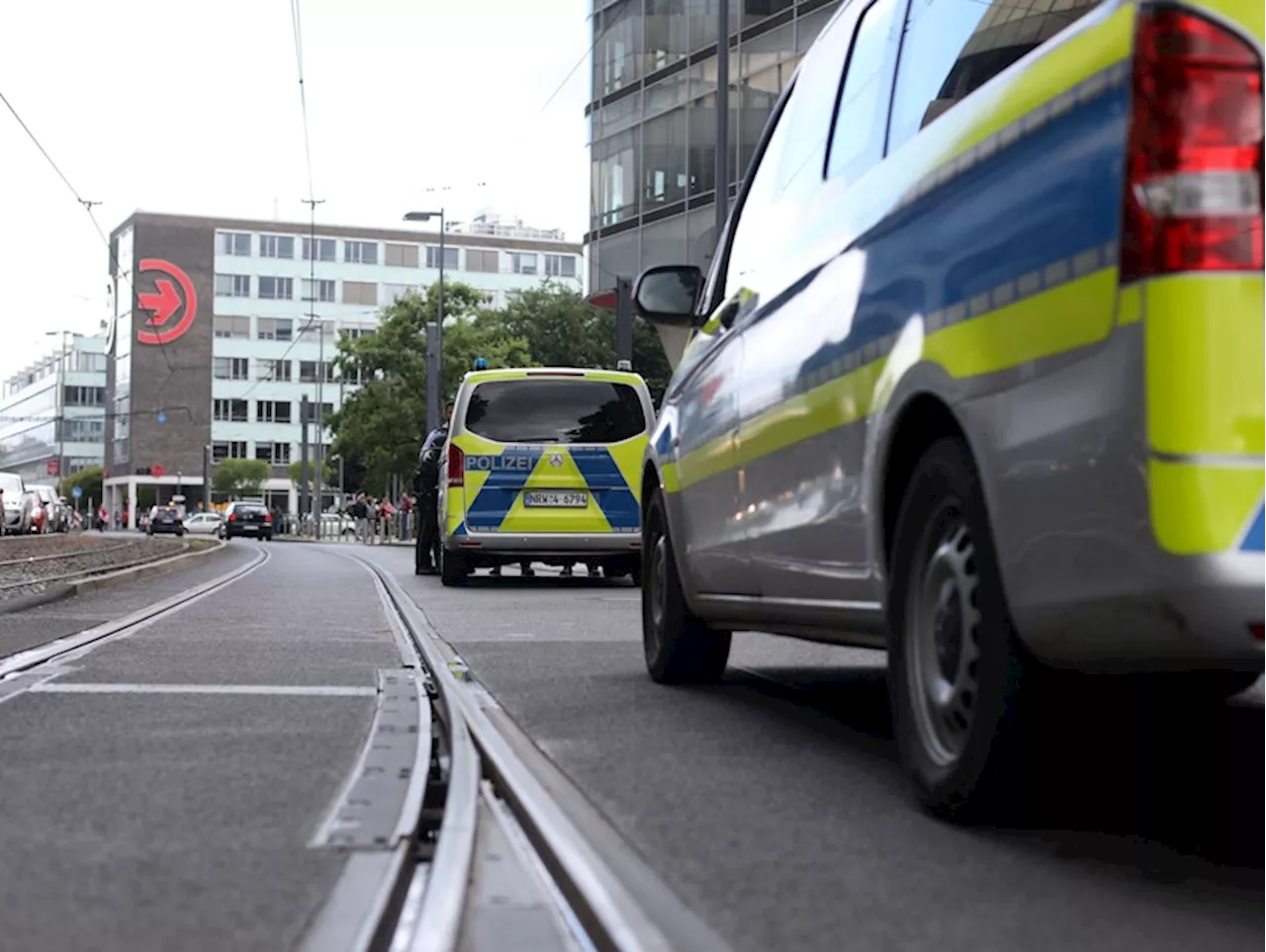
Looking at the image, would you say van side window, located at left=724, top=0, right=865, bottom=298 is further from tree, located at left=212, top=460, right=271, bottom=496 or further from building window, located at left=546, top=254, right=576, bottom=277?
building window, located at left=546, top=254, right=576, bottom=277

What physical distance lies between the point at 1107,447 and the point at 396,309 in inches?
2441

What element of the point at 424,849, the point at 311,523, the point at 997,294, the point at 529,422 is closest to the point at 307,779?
Answer: the point at 424,849

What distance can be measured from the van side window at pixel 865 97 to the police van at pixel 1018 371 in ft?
0.05

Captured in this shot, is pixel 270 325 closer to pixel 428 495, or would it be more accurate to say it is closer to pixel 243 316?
pixel 243 316

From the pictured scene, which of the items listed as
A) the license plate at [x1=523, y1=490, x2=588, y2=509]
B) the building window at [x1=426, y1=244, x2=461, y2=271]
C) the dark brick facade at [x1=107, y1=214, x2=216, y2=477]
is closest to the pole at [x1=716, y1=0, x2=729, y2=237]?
the license plate at [x1=523, y1=490, x2=588, y2=509]

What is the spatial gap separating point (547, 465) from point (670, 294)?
1027 centimetres

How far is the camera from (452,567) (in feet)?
58.9

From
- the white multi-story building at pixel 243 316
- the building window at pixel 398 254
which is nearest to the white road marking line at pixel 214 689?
the white multi-story building at pixel 243 316

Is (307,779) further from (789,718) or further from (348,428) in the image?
(348,428)

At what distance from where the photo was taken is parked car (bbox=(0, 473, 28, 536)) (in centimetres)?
4934

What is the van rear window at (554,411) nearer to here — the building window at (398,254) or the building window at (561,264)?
the building window at (398,254)

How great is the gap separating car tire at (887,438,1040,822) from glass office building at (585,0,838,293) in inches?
1219

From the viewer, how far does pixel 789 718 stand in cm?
614

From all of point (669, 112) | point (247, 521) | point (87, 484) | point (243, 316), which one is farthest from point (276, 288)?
point (669, 112)
